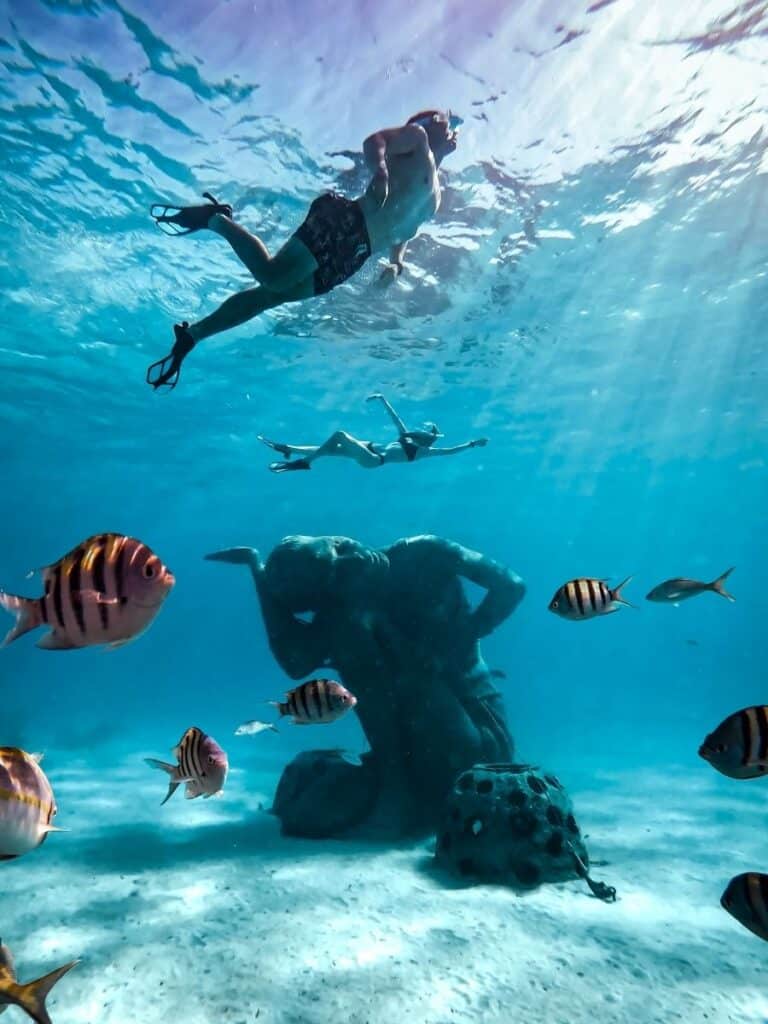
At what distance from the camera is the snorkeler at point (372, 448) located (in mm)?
10805

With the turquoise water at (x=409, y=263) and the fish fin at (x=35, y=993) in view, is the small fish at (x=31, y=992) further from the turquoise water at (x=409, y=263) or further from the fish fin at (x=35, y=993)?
the turquoise water at (x=409, y=263)

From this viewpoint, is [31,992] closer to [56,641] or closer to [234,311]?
[56,641]

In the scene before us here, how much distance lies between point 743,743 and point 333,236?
6.15 metres

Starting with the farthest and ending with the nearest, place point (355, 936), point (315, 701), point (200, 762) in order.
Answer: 1. point (355, 936)
2. point (315, 701)
3. point (200, 762)

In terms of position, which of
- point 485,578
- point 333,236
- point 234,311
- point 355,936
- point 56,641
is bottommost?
point 355,936

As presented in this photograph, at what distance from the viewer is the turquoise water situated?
10789 millimetres

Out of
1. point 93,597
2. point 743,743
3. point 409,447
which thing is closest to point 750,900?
point 743,743

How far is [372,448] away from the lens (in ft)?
40.1

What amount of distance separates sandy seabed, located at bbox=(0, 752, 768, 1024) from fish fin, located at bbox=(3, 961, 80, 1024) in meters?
3.16

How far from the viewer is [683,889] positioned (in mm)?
8602

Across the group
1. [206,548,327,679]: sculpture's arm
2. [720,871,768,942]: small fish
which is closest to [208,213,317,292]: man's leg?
[206,548,327,679]: sculpture's arm

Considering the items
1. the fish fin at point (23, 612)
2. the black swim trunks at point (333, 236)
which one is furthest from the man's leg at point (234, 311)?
the fish fin at point (23, 612)

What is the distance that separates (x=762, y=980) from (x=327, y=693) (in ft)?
17.2

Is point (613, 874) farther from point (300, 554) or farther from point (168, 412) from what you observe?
point (168, 412)
